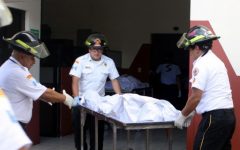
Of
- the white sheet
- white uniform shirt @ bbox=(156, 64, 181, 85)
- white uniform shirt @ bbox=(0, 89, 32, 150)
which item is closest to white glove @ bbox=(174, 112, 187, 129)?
the white sheet

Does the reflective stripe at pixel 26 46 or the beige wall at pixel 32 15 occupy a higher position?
the beige wall at pixel 32 15

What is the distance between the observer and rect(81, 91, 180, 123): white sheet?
15.6 ft

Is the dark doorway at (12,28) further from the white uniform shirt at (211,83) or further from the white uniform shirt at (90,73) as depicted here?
the white uniform shirt at (211,83)

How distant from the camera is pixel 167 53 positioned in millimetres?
13992

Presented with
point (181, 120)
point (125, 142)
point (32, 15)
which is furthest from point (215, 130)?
point (125, 142)

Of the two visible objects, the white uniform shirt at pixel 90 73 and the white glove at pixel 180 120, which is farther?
the white uniform shirt at pixel 90 73

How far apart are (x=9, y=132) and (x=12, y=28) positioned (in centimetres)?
587

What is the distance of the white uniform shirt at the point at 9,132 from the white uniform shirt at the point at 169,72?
11.0 meters

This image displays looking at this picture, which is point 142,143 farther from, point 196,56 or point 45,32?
point 45,32

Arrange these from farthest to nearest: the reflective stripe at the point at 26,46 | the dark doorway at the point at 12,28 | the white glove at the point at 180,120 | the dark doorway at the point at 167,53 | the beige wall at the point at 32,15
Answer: the dark doorway at the point at 167,53 → the beige wall at the point at 32,15 → the dark doorway at the point at 12,28 → the white glove at the point at 180,120 → the reflective stripe at the point at 26,46

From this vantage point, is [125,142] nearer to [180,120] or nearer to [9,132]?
[180,120]

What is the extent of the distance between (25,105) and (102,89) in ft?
7.46

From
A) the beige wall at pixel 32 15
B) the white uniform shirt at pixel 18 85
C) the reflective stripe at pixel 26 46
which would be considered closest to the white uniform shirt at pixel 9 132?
the white uniform shirt at pixel 18 85

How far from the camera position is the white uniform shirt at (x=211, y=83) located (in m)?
4.32
